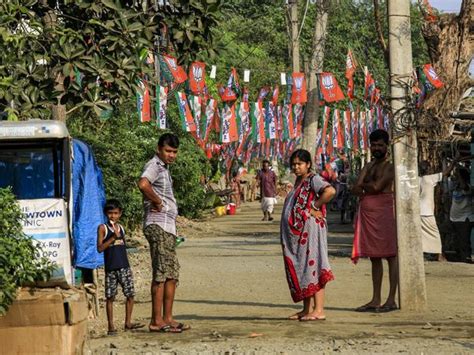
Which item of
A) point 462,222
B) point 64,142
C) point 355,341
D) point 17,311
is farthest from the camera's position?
point 462,222

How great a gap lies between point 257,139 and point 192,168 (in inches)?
184

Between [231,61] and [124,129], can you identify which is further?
[231,61]

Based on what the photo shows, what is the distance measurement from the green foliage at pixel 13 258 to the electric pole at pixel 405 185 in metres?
3.98

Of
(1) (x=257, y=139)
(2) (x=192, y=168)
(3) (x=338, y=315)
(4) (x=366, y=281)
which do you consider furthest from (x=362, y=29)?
(3) (x=338, y=315)

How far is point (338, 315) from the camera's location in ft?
38.2

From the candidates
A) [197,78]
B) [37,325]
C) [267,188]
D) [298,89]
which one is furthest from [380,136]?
[267,188]

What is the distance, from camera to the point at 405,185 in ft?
38.4

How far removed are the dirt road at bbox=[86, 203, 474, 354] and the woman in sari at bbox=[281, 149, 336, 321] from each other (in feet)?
0.87

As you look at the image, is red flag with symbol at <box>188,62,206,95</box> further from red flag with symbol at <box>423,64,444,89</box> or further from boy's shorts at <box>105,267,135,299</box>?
boy's shorts at <box>105,267,135,299</box>

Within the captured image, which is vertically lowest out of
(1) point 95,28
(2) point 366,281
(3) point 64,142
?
(2) point 366,281

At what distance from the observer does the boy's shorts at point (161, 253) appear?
10.5 m

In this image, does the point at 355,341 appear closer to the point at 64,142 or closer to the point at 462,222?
the point at 64,142

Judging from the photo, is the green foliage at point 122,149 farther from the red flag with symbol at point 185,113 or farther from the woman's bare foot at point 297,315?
the woman's bare foot at point 297,315

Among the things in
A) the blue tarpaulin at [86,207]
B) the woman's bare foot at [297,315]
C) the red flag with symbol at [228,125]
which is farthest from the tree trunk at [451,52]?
the red flag with symbol at [228,125]
